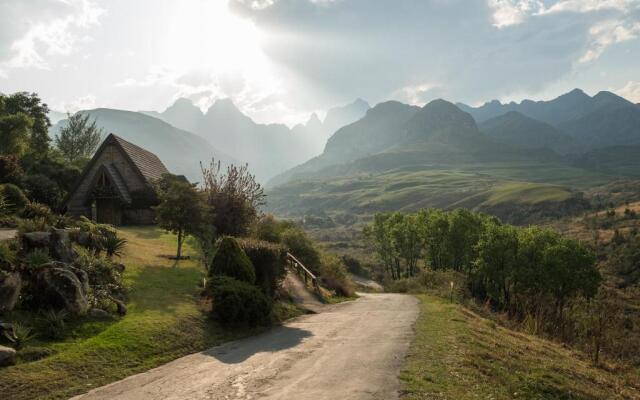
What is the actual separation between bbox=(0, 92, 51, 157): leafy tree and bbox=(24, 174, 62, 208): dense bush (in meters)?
22.9

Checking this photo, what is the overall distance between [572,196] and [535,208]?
752 inches

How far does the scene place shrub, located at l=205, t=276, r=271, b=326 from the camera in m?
16.1

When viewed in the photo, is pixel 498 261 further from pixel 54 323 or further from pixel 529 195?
pixel 529 195

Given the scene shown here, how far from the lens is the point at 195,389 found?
1015 cm

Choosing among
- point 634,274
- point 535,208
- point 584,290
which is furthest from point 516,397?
point 535,208

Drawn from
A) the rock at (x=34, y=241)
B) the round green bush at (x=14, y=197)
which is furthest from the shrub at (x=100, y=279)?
the round green bush at (x=14, y=197)

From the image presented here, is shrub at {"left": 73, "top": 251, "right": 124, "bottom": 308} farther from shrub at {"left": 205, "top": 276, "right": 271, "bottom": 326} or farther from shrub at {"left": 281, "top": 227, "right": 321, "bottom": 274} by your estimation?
shrub at {"left": 281, "top": 227, "right": 321, "bottom": 274}

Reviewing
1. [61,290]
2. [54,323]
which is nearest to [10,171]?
[61,290]

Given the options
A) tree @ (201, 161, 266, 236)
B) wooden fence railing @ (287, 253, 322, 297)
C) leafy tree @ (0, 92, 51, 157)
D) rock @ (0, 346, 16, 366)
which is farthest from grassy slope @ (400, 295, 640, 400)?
leafy tree @ (0, 92, 51, 157)

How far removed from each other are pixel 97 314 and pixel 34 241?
346 cm

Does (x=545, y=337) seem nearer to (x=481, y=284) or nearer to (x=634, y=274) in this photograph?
(x=481, y=284)

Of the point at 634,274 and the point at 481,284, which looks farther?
the point at 634,274

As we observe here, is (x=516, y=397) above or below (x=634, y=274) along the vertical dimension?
above

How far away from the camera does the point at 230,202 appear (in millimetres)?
31641
